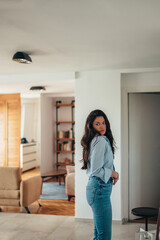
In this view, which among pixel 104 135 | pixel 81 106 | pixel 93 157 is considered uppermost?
pixel 81 106

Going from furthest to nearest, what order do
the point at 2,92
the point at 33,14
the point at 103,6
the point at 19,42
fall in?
the point at 2,92 → the point at 19,42 → the point at 33,14 → the point at 103,6

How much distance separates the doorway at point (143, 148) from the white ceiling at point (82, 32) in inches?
31.9

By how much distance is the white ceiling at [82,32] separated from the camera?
2.20 metres

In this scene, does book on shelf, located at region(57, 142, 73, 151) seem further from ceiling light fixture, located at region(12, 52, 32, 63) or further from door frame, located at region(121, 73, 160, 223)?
ceiling light fixture, located at region(12, 52, 32, 63)

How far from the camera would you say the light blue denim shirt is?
8.02ft

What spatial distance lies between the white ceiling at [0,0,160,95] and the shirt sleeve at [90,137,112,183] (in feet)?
3.44

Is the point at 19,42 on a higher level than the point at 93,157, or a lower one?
higher

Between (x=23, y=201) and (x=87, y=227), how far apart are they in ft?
4.11

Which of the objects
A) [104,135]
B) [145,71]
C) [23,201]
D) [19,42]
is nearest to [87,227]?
[23,201]

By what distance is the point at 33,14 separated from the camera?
7.69 feet

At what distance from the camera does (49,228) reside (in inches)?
172

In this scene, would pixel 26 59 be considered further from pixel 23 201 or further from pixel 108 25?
pixel 23 201

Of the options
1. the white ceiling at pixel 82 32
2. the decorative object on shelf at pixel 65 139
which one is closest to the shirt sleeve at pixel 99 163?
Answer: the white ceiling at pixel 82 32

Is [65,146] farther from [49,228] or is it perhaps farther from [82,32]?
[82,32]
